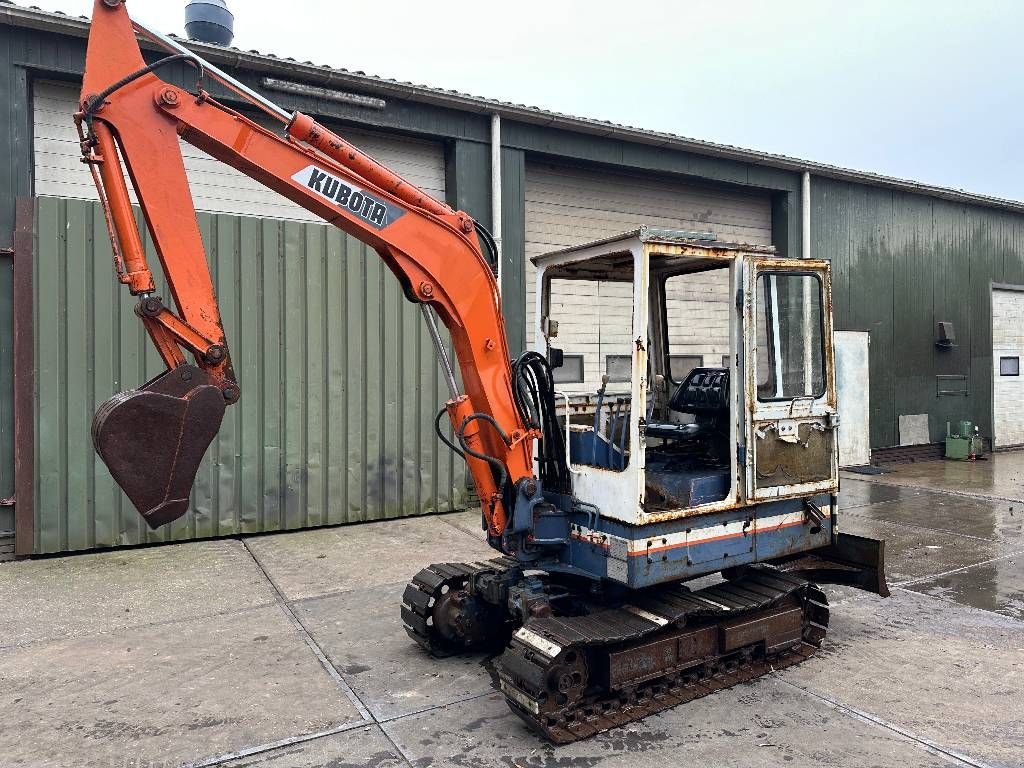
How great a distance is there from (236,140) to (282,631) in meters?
3.39

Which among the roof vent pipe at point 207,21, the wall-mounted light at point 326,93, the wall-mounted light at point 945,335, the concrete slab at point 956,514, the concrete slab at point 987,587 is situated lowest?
the concrete slab at point 987,587

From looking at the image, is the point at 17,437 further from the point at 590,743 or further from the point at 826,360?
the point at 826,360

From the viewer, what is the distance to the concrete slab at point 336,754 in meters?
3.68

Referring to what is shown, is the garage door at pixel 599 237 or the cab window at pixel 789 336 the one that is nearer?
the cab window at pixel 789 336

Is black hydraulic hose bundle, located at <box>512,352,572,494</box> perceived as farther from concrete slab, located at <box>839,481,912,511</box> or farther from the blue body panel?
concrete slab, located at <box>839,481,912,511</box>

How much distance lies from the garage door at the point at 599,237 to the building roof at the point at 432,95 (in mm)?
654

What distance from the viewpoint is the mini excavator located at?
3596 millimetres

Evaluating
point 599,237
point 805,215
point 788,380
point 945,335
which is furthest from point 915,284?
point 788,380

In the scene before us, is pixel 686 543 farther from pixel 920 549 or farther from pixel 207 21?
pixel 207 21

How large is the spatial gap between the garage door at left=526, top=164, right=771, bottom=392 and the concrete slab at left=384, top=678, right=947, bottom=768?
18.9ft

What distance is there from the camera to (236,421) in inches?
324

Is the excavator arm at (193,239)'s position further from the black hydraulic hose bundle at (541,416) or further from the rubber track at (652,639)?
the rubber track at (652,639)

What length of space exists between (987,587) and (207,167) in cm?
845

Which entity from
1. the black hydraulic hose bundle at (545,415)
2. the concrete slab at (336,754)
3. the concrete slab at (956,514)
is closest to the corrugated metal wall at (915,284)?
the concrete slab at (956,514)
